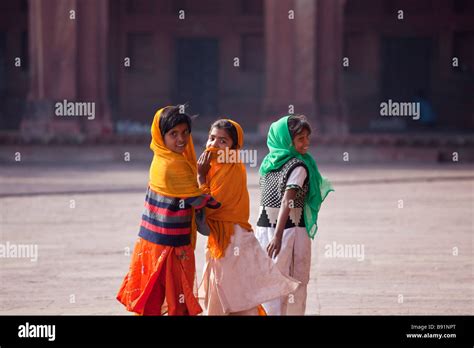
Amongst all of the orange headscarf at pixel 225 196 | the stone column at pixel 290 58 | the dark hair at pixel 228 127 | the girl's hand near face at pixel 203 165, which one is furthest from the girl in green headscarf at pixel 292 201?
the stone column at pixel 290 58

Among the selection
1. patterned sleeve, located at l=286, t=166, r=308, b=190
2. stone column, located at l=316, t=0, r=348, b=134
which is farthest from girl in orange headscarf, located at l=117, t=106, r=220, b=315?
stone column, located at l=316, t=0, r=348, b=134

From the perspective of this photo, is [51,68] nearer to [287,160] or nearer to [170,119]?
[287,160]

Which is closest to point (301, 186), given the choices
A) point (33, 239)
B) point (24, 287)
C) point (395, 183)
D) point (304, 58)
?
point (24, 287)

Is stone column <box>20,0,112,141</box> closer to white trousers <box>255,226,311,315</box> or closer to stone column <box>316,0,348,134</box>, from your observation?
stone column <box>316,0,348,134</box>

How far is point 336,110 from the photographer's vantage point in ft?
71.8

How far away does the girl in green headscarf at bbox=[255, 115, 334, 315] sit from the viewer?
617 cm

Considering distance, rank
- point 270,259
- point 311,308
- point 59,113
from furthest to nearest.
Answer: point 59,113
point 311,308
point 270,259

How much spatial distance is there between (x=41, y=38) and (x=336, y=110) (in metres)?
6.34

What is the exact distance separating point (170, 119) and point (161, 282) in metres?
0.91

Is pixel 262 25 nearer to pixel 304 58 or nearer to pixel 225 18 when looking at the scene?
pixel 225 18

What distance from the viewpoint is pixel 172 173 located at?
5664mm

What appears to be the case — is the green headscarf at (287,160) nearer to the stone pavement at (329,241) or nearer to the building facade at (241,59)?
the stone pavement at (329,241)

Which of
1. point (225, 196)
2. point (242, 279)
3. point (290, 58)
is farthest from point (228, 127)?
point (290, 58)

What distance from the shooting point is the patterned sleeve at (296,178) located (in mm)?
6117
